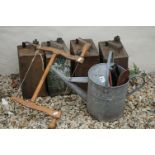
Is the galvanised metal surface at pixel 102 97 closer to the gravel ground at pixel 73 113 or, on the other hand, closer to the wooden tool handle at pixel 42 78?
the gravel ground at pixel 73 113

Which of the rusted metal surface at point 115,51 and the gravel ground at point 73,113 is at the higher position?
the rusted metal surface at point 115,51

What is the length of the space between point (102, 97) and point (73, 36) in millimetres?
1205

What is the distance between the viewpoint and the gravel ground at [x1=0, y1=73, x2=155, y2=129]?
4.79m

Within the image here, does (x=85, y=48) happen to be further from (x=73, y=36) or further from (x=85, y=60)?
(x=73, y=36)

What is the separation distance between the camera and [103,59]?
4.96 m

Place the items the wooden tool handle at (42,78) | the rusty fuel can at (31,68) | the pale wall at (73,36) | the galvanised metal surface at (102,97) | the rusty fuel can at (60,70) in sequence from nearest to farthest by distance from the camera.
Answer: the galvanised metal surface at (102,97) < the wooden tool handle at (42,78) < the rusty fuel can at (31,68) < the rusty fuel can at (60,70) < the pale wall at (73,36)

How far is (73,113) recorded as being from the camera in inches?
196

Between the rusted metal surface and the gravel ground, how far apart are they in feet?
1.87

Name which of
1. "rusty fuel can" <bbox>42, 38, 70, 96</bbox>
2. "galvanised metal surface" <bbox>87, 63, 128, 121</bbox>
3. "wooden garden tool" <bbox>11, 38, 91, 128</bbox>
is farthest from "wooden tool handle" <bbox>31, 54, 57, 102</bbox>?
"galvanised metal surface" <bbox>87, 63, 128, 121</bbox>

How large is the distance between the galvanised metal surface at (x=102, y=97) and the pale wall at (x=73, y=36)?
827 mm

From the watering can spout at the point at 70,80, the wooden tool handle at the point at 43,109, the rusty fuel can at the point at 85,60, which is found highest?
the rusty fuel can at the point at 85,60

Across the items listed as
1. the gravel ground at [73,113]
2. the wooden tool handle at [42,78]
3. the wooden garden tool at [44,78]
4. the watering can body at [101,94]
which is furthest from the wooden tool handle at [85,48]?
the gravel ground at [73,113]

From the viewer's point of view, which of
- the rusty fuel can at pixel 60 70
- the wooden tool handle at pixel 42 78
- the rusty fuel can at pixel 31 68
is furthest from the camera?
the rusty fuel can at pixel 60 70

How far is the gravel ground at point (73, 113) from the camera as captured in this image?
4793 mm
